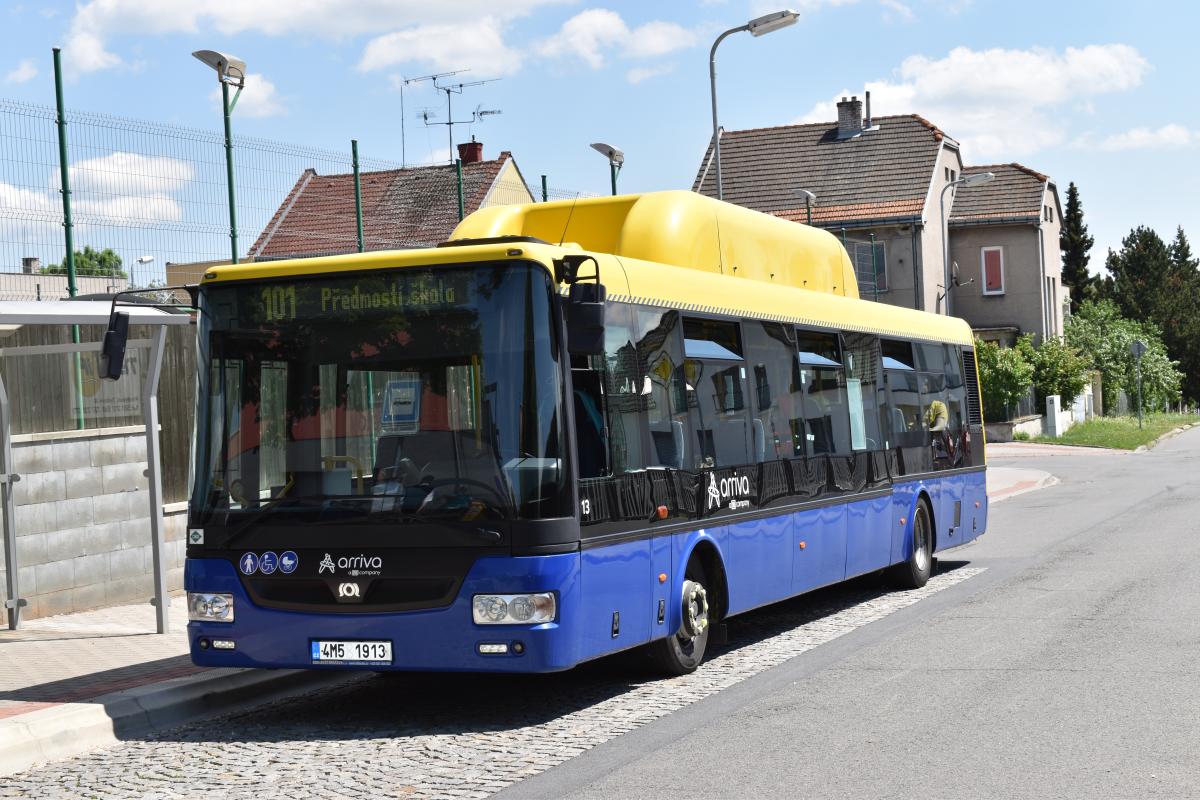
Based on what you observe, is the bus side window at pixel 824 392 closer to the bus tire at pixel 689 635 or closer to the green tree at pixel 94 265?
the bus tire at pixel 689 635

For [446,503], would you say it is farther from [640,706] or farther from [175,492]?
[175,492]

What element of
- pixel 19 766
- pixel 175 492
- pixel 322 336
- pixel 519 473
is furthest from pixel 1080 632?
pixel 175 492

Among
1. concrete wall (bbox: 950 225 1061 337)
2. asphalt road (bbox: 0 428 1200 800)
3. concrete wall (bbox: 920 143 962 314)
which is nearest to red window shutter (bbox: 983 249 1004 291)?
concrete wall (bbox: 950 225 1061 337)

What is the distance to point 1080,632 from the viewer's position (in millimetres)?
11875

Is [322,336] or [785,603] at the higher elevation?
[322,336]

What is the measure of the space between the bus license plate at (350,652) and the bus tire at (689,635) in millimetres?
2022

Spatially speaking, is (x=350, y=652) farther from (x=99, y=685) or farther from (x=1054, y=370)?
(x=1054, y=370)

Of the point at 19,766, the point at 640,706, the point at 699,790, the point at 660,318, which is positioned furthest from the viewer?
the point at 660,318

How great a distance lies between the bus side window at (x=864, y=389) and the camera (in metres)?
14.2

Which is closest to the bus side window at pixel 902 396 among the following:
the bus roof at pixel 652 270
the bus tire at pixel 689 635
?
the bus roof at pixel 652 270

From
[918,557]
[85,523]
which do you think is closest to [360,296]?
[85,523]

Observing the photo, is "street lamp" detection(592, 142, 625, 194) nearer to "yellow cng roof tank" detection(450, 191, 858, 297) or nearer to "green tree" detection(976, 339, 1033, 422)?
"yellow cng roof tank" detection(450, 191, 858, 297)

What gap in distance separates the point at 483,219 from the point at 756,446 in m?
2.70

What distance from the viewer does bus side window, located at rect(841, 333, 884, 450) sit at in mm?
14211
